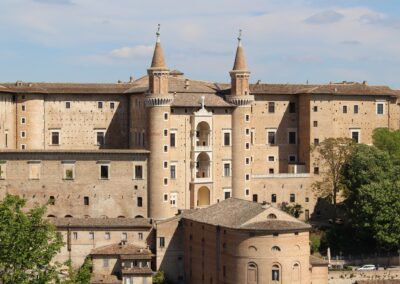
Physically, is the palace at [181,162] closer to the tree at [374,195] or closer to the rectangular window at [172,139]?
the rectangular window at [172,139]

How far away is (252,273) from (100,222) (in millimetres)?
13590

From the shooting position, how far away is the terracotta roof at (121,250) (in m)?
80.0

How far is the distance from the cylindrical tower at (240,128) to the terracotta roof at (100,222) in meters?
9.31

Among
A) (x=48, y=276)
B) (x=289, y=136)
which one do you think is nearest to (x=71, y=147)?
(x=289, y=136)

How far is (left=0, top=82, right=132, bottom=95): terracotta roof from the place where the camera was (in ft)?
300

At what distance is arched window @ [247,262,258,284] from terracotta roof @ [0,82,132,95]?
24.7 metres

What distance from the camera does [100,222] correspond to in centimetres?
8206

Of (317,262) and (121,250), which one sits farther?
(121,250)

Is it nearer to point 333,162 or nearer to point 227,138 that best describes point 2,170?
point 227,138

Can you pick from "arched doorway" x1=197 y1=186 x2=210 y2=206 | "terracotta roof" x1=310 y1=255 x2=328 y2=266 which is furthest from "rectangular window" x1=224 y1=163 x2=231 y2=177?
"terracotta roof" x1=310 y1=255 x2=328 y2=266

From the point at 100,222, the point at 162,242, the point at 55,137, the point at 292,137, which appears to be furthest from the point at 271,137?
the point at 100,222

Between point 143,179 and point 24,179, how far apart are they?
8.72 meters

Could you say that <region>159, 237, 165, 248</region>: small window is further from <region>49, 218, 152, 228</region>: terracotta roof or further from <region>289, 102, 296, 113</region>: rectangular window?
<region>289, 102, 296, 113</region>: rectangular window

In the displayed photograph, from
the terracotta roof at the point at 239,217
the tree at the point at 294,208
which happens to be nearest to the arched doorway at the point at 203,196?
the terracotta roof at the point at 239,217
